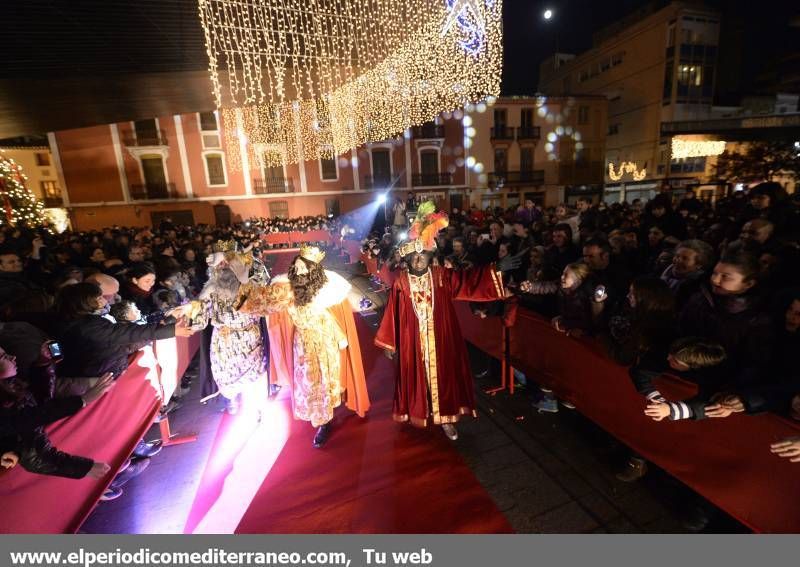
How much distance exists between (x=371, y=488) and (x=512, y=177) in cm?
2936

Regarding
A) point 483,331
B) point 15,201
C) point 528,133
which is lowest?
point 483,331

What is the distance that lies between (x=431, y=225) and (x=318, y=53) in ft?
22.3

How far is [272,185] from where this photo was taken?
27547mm

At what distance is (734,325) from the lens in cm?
251

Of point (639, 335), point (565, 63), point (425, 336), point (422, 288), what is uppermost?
point (565, 63)

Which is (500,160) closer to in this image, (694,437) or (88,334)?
(694,437)

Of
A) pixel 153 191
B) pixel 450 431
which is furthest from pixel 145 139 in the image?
pixel 450 431

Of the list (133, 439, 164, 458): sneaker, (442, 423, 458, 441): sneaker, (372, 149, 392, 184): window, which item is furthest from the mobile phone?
(372, 149, 392, 184): window

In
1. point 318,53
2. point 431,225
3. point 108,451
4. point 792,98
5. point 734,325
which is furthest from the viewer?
point 792,98

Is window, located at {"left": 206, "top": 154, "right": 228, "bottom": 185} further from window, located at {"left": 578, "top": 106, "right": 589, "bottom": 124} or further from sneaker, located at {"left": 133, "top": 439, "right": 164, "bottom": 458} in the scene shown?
window, located at {"left": 578, "top": 106, "right": 589, "bottom": 124}

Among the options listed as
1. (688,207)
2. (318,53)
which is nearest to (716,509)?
(688,207)

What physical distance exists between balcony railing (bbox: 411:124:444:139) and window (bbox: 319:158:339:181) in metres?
6.61

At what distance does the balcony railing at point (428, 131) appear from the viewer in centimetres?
2852
